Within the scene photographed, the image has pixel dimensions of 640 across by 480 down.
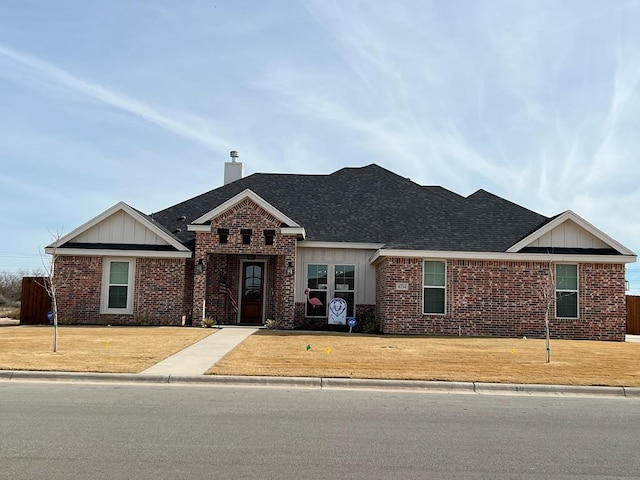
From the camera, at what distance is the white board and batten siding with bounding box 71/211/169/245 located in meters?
21.8

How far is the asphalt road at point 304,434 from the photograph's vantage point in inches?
228

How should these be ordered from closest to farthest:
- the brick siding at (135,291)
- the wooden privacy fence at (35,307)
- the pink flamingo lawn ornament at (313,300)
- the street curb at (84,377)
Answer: the street curb at (84,377) < the brick siding at (135,291) < the pink flamingo lawn ornament at (313,300) < the wooden privacy fence at (35,307)

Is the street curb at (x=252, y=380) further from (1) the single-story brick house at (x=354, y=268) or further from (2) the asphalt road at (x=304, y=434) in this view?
(1) the single-story brick house at (x=354, y=268)

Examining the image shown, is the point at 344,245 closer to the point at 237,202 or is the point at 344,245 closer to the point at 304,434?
the point at 237,202

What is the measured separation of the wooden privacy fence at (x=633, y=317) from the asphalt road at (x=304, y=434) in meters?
17.6

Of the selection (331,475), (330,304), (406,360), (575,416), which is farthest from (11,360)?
(330,304)

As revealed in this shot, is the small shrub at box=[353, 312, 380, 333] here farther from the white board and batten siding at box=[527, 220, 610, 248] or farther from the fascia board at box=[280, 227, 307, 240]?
the white board and batten siding at box=[527, 220, 610, 248]

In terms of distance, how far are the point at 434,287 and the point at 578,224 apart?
17.1 feet

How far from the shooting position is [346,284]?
22844mm

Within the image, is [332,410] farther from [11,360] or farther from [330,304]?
[330,304]

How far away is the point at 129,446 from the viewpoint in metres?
6.43

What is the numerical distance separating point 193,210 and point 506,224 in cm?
1226

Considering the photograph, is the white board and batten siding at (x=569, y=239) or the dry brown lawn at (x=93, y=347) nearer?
the dry brown lawn at (x=93, y=347)

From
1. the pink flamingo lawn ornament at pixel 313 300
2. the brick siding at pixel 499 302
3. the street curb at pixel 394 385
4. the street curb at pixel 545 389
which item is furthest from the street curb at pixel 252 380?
the pink flamingo lawn ornament at pixel 313 300
